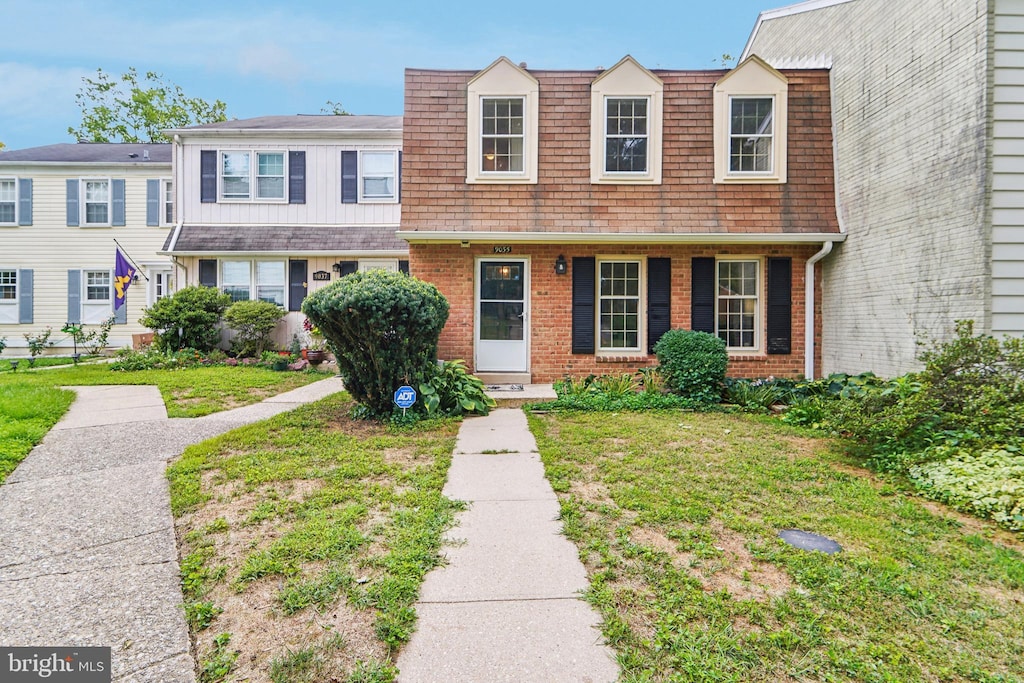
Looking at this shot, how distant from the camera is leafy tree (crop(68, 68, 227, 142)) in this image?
77.1 feet

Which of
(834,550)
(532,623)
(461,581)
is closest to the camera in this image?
(532,623)

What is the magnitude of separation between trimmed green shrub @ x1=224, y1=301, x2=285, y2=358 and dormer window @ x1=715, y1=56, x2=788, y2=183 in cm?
1044

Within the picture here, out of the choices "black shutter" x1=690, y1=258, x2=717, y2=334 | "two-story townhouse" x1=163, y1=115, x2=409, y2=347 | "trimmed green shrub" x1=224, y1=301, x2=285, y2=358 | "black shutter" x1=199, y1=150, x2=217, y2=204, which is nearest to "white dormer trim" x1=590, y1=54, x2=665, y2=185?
"black shutter" x1=690, y1=258, x2=717, y2=334

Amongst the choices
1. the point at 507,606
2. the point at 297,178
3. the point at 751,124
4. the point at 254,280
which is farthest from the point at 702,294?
the point at 254,280

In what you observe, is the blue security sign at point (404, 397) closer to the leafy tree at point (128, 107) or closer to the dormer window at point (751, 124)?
the dormer window at point (751, 124)

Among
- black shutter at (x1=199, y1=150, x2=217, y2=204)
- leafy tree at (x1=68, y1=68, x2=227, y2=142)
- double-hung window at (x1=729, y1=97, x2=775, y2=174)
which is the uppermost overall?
leafy tree at (x1=68, y1=68, x2=227, y2=142)

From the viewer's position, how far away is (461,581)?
8.82 ft

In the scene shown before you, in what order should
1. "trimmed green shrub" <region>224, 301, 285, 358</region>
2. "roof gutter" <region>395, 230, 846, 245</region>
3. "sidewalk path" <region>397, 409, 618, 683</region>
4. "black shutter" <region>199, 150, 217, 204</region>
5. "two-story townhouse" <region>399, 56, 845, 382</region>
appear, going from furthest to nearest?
"black shutter" <region>199, 150, 217, 204</region> < "trimmed green shrub" <region>224, 301, 285, 358</region> < "two-story townhouse" <region>399, 56, 845, 382</region> < "roof gutter" <region>395, 230, 846, 245</region> < "sidewalk path" <region>397, 409, 618, 683</region>

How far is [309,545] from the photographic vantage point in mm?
3006

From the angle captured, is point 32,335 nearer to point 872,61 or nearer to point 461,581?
point 461,581

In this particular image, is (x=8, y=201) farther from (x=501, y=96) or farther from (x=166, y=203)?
(x=501, y=96)

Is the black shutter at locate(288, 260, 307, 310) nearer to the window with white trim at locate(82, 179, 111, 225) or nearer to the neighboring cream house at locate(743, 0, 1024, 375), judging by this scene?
the window with white trim at locate(82, 179, 111, 225)

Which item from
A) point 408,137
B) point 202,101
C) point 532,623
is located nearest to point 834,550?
point 532,623

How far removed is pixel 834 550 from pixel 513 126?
7.95 meters
